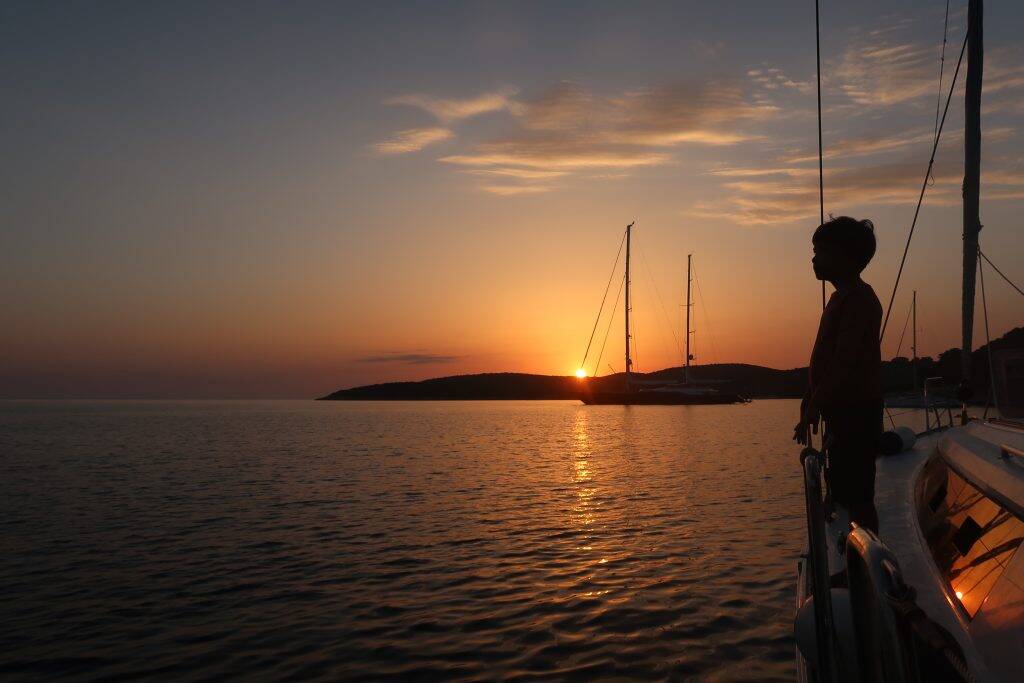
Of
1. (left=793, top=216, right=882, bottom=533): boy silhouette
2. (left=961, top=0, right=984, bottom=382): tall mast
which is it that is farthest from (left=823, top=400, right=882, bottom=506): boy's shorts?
(left=961, top=0, right=984, bottom=382): tall mast

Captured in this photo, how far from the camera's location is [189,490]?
71.3 feet

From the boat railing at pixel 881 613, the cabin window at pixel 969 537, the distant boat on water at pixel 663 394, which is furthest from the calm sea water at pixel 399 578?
the distant boat on water at pixel 663 394

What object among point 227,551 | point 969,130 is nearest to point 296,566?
point 227,551

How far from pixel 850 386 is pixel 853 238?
94 centimetres

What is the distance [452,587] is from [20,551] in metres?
8.16

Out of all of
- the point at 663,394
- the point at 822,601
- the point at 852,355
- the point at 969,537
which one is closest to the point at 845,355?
the point at 852,355

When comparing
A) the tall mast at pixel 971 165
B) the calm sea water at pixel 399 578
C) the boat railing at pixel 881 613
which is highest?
the tall mast at pixel 971 165

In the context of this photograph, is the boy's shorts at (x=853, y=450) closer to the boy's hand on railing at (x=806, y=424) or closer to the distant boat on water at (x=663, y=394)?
the boy's hand on railing at (x=806, y=424)

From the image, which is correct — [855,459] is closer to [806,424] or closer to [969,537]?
[806,424]

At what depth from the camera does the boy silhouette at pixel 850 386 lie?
4496mm

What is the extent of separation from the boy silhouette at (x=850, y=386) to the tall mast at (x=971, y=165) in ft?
20.1

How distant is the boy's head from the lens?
15.6ft

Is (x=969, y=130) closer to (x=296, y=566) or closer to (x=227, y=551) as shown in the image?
(x=296, y=566)

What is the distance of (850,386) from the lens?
4574 mm
